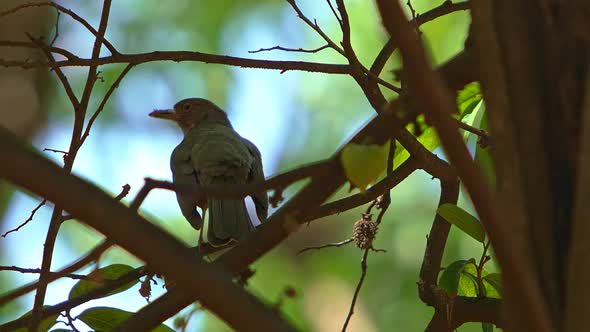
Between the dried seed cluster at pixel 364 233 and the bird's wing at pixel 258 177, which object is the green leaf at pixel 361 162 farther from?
the bird's wing at pixel 258 177

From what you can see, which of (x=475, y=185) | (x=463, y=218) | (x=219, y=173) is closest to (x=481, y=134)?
(x=463, y=218)

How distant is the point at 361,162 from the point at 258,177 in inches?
176

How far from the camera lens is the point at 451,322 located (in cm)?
347

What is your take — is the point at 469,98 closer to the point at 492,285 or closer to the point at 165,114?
the point at 492,285

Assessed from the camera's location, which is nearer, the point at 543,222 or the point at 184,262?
the point at 184,262

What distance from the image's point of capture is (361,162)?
2.02m

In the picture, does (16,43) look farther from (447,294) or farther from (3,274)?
(3,274)

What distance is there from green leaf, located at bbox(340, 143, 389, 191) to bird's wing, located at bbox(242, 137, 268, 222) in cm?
346

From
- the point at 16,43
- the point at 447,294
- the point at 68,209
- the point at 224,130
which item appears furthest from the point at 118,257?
the point at 68,209

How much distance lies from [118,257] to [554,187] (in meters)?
7.30

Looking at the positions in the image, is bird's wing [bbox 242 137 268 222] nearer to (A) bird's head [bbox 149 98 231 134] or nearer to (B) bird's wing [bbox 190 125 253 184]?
(B) bird's wing [bbox 190 125 253 184]

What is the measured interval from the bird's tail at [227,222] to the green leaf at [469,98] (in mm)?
1872

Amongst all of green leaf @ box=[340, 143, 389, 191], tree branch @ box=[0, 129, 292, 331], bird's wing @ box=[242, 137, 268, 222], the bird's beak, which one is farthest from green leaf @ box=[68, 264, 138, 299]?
the bird's beak

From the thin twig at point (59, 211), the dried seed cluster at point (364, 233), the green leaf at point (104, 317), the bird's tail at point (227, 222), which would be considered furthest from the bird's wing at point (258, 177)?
the green leaf at point (104, 317)
